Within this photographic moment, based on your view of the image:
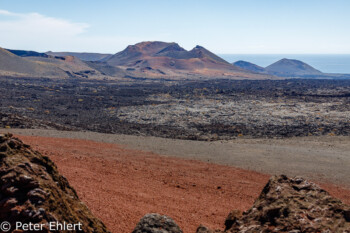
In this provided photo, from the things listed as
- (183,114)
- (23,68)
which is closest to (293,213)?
(183,114)

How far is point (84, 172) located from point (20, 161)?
19.4 ft

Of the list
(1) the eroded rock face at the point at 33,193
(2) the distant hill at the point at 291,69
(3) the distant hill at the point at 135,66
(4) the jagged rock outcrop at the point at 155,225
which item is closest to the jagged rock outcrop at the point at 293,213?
(4) the jagged rock outcrop at the point at 155,225

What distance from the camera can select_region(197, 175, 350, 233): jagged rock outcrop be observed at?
15.5 feet

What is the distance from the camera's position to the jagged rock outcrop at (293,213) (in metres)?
4.73

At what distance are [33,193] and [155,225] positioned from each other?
2.05m

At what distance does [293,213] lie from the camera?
4980 millimetres

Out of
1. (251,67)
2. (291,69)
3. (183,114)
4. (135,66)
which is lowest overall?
(183,114)

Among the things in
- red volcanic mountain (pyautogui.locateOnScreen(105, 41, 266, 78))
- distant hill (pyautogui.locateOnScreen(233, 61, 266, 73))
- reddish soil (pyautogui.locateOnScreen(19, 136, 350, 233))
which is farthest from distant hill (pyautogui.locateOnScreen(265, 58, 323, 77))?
reddish soil (pyautogui.locateOnScreen(19, 136, 350, 233))

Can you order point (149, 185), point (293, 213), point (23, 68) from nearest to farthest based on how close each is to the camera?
point (293, 213)
point (149, 185)
point (23, 68)

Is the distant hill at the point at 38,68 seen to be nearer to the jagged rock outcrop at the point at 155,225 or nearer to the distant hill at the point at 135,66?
the distant hill at the point at 135,66

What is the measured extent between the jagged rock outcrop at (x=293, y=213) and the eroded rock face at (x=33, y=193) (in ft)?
6.72

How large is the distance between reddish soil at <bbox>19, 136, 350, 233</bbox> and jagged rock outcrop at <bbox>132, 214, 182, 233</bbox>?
1.27m

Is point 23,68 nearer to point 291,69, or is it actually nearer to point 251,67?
point 251,67

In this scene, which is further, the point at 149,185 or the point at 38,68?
the point at 38,68
